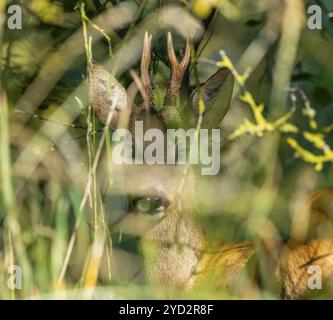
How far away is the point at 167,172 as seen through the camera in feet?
9.25

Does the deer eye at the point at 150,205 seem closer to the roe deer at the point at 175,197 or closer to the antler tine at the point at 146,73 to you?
the roe deer at the point at 175,197

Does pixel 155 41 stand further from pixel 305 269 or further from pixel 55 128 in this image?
pixel 305 269

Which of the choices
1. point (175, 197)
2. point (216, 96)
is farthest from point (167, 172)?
point (216, 96)

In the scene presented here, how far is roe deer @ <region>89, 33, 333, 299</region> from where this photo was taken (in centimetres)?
275

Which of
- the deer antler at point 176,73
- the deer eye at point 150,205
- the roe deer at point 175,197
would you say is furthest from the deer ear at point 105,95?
the deer eye at point 150,205

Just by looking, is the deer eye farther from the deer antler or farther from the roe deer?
the deer antler

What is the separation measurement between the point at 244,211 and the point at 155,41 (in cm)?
76

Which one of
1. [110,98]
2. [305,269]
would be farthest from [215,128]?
[305,269]

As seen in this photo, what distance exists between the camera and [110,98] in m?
2.80

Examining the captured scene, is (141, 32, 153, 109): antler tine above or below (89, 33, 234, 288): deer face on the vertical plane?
above

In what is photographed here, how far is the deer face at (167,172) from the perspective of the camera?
9.11 ft

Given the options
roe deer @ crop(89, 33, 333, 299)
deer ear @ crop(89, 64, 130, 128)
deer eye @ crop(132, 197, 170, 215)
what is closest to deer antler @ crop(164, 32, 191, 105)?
roe deer @ crop(89, 33, 333, 299)

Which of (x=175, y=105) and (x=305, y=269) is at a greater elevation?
(x=175, y=105)
